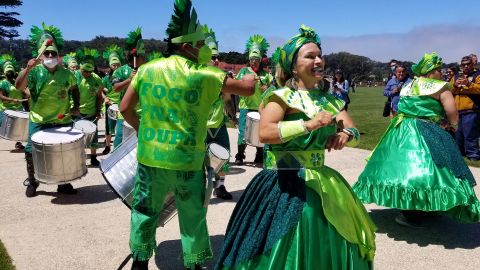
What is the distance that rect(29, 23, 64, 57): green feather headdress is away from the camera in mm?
6083

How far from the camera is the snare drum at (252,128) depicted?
8297 millimetres

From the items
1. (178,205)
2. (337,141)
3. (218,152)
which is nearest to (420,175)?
(218,152)

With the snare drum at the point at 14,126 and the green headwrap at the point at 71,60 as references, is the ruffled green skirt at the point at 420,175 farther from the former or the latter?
the green headwrap at the point at 71,60

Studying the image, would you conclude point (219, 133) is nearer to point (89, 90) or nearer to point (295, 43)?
point (295, 43)

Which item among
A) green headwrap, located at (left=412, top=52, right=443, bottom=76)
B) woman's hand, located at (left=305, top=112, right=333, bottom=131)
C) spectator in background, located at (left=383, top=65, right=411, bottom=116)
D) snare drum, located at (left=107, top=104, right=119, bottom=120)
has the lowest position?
snare drum, located at (left=107, top=104, right=119, bottom=120)

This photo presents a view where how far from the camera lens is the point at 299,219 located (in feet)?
9.10

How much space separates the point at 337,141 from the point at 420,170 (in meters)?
2.56

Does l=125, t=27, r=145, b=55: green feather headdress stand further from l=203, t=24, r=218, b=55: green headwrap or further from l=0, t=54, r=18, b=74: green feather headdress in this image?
l=0, t=54, r=18, b=74: green feather headdress

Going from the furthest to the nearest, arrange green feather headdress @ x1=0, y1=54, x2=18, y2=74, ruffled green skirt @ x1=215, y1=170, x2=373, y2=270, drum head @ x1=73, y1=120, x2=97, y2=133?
green feather headdress @ x1=0, y1=54, x2=18, y2=74 < drum head @ x1=73, y1=120, x2=97, y2=133 < ruffled green skirt @ x1=215, y1=170, x2=373, y2=270

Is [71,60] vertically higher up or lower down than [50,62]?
lower down

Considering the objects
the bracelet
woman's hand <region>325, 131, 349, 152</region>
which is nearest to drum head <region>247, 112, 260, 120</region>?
woman's hand <region>325, 131, 349, 152</region>

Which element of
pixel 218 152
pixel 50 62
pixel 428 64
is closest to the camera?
pixel 218 152

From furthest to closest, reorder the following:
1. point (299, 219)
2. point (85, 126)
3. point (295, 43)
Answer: point (85, 126)
point (295, 43)
point (299, 219)

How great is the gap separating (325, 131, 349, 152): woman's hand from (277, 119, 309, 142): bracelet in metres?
0.26
